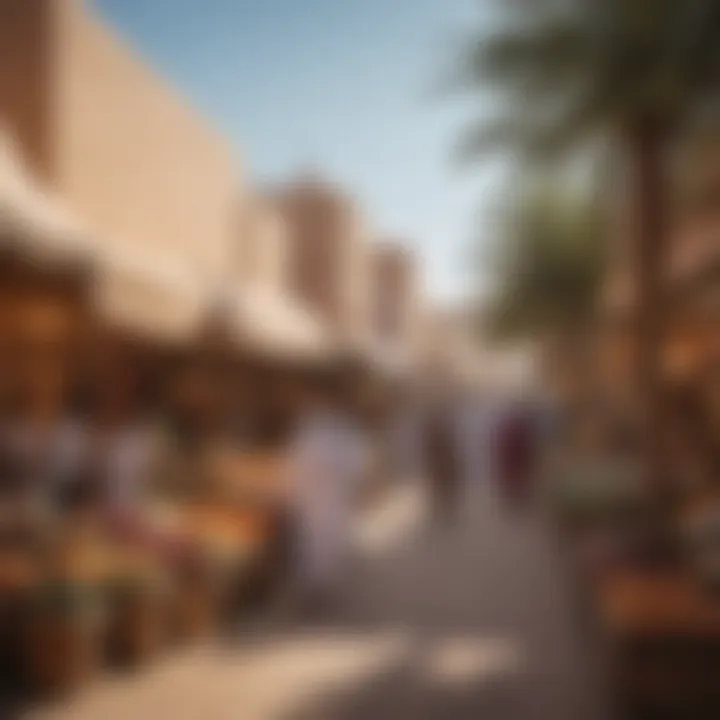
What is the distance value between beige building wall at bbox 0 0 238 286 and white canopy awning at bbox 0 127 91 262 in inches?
24.3

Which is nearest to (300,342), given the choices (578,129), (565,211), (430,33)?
(565,211)

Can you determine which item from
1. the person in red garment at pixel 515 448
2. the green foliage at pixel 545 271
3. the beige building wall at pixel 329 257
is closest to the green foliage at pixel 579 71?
the beige building wall at pixel 329 257

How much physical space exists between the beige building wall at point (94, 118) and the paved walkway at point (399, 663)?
1.82 m

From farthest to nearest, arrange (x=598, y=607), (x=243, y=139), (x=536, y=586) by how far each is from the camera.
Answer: (x=536, y=586) → (x=243, y=139) → (x=598, y=607)

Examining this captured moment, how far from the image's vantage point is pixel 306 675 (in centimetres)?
417

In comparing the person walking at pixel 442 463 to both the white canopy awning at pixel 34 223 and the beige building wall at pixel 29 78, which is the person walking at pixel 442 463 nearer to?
the beige building wall at pixel 29 78

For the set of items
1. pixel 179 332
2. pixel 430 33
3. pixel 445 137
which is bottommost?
pixel 179 332

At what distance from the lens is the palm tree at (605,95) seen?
466 centimetres

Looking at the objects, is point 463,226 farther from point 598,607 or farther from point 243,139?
point 598,607

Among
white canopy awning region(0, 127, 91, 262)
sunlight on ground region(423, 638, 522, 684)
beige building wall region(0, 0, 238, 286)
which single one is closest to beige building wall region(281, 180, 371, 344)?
beige building wall region(0, 0, 238, 286)

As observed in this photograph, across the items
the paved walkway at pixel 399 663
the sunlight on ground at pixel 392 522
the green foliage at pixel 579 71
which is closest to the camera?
the paved walkway at pixel 399 663

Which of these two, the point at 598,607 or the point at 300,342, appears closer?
the point at 598,607

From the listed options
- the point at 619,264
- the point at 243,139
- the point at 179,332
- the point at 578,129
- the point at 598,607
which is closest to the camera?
the point at 598,607

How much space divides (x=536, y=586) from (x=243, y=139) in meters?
3.00
